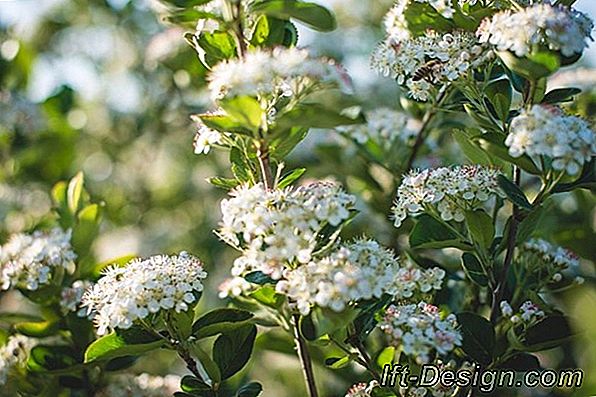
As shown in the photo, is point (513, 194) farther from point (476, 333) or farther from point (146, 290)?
point (146, 290)

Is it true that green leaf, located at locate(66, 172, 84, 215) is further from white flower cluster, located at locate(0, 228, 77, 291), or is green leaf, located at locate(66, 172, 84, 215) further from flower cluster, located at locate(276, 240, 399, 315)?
flower cluster, located at locate(276, 240, 399, 315)

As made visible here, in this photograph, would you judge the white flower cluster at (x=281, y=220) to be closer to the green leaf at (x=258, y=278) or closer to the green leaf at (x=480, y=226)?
the green leaf at (x=258, y=278)

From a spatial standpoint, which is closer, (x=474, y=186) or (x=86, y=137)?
(x=474, y=186)

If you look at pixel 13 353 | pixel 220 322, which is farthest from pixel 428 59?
pixel 13 353

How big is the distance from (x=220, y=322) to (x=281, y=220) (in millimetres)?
232

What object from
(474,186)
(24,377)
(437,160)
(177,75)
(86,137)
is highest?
(474,186)

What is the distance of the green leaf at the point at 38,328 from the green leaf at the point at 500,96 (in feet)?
2.37

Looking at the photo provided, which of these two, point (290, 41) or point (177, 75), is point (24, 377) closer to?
point (290, 41)

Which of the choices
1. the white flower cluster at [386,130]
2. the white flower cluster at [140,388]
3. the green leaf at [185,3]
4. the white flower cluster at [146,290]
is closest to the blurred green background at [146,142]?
the white flower cluster at [386,130]

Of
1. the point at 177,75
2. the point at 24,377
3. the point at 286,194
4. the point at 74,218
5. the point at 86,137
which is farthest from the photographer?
the point at 86,137

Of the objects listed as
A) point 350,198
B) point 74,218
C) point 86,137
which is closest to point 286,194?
point 350,198

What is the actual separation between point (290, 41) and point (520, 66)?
0.94 feet

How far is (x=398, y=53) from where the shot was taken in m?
1.01

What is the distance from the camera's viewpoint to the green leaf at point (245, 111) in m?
0.82
